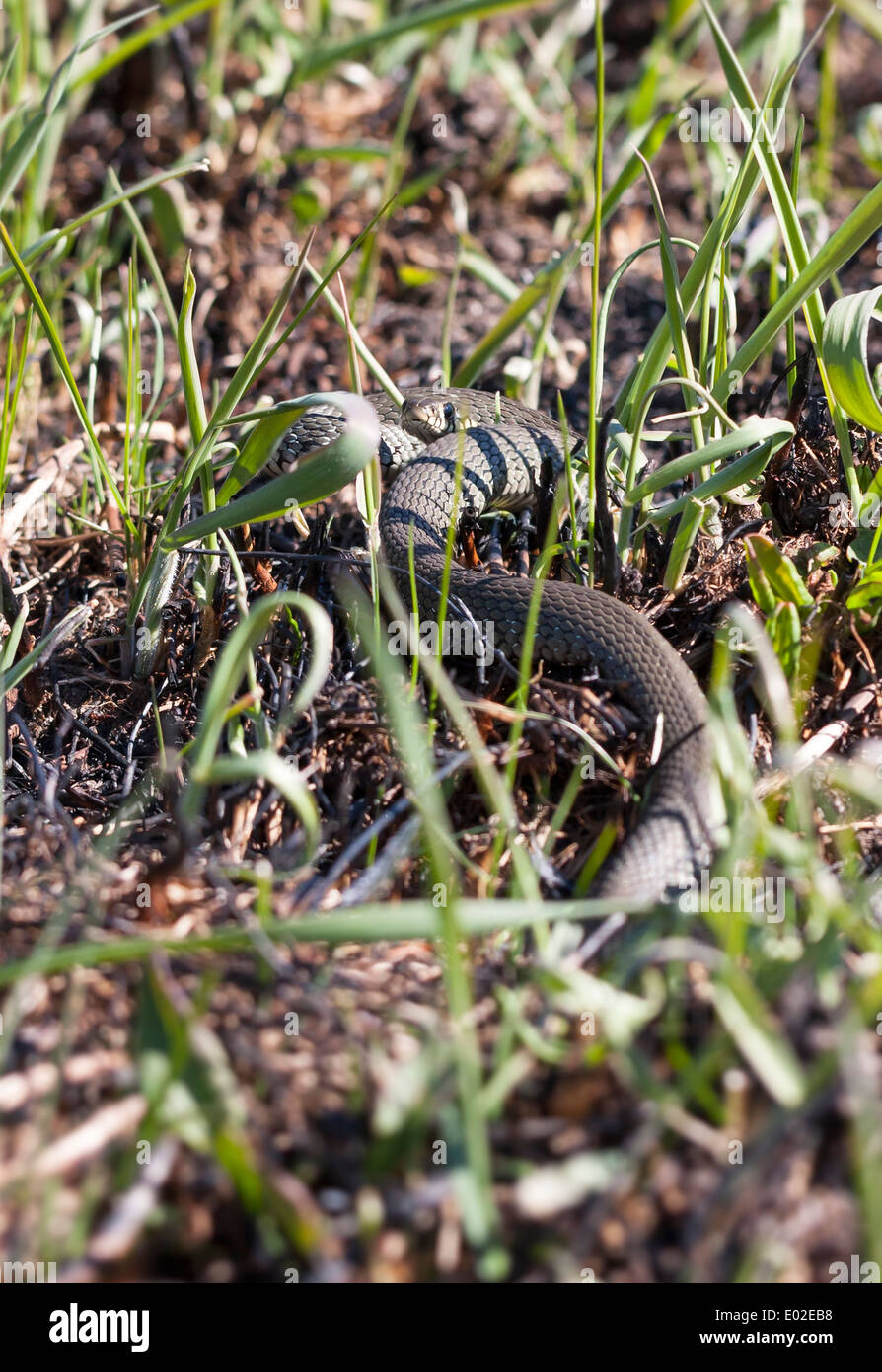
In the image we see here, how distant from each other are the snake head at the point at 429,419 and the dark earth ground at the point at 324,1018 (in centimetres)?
40

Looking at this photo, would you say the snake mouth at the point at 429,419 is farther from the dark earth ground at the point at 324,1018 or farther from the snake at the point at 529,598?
the dark earth ground at the point at 324,1018

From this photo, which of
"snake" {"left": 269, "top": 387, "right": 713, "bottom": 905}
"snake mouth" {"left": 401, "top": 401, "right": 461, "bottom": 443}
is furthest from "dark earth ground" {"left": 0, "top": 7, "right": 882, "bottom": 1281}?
"snake mouth" {"left": 401, "top": 401, "right": 461, "bottom": 443}

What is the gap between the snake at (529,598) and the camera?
2199 mm

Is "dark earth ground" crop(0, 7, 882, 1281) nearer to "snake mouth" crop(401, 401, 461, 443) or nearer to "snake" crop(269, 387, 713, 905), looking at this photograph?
"snake" crop(269, 387, 713, 905)

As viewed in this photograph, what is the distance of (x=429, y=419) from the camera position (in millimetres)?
3629

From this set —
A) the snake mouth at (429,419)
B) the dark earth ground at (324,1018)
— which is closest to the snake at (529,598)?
the snake mouth at (429,419)

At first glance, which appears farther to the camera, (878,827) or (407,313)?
(407,313)

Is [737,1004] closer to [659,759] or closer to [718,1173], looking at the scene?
[718,1173]

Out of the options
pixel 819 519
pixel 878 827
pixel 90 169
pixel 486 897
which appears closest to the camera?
pixel 486 897

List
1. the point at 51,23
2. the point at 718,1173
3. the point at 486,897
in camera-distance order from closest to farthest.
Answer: the point at 718,1173, the point at 486,897, the point at 51,23

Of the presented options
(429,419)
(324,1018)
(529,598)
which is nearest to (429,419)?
(429,419)
